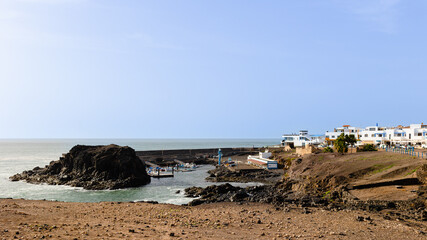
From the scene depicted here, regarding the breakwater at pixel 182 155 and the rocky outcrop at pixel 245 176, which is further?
the breakwater at pixel 182 155

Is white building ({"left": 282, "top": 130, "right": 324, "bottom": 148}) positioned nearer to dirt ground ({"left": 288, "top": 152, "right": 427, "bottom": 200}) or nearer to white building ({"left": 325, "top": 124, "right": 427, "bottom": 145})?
white building ({"left": 325, "top": 124, "right": 427, "bottom": 145})

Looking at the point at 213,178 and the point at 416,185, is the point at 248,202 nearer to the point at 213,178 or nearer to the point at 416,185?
the point at 416,185

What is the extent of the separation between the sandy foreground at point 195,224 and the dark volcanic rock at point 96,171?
21.2m

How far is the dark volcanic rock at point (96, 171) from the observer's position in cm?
5119

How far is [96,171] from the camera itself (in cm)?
5400

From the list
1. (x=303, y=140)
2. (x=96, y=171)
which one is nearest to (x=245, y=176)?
(x=96, y=171)

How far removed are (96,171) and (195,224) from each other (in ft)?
125

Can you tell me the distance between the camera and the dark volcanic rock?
168 ft

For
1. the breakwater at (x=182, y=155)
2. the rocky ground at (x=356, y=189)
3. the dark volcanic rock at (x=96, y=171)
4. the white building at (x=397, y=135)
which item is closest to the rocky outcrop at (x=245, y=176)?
the rocky ground at (x=356, y=189)

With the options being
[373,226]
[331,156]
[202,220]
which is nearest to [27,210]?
[202,220]

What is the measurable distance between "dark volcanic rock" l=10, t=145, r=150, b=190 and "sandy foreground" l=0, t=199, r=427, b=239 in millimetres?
21151

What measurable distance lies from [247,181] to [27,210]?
3678 cm

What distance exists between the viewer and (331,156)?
1981 inches

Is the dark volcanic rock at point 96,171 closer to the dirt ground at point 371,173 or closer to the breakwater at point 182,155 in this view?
the dirt ground at point 371,173
